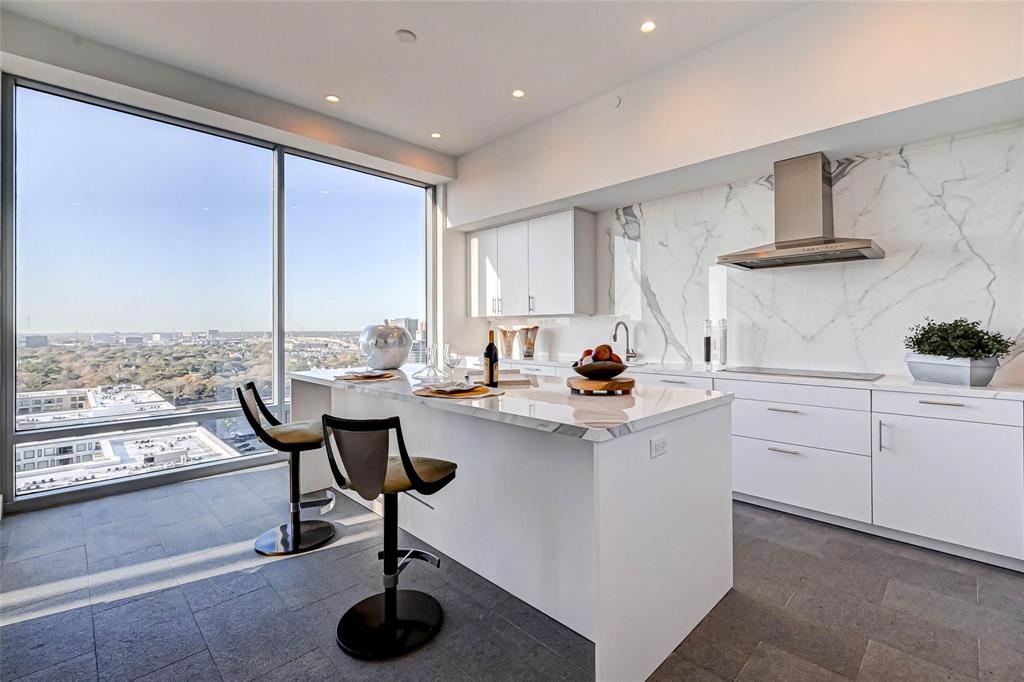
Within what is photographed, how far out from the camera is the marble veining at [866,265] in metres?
2.65

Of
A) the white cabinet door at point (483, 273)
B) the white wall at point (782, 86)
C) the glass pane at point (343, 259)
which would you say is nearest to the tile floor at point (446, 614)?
the glass pane at point (343, 259)

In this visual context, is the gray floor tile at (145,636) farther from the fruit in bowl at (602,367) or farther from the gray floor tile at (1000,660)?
the gray floor tile at (1000,660)

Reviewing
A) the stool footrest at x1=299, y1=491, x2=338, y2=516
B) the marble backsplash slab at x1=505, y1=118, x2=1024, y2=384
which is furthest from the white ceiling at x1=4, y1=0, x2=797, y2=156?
the stool footrest at x1=299, y1=491, x2=338, y2=516

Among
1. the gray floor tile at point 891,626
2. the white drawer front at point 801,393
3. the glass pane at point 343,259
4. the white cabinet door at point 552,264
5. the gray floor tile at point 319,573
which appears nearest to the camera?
the gray floor tile at point 891,626

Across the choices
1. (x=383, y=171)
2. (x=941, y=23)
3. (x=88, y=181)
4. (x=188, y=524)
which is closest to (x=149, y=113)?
(x=88, y=181)

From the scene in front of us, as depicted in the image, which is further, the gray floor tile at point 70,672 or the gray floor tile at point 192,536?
the gray floor tile at point 192,536

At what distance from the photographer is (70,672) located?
1604 millimetres

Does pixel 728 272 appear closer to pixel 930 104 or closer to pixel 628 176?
pixel 628 176

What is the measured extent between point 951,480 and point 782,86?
2.32m

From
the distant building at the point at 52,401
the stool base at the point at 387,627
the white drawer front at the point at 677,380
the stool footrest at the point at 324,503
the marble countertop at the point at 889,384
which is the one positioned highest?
the marble countertop at the point at 889,384

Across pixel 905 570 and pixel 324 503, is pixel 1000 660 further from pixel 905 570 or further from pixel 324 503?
pixel 324 503

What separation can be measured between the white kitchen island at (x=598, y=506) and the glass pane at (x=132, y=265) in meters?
2.22

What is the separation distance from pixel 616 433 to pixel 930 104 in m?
2.48

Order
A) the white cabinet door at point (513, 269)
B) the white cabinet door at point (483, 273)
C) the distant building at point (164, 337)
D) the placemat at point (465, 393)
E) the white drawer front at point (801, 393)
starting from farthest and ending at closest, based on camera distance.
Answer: the white cabinet door at point (483, 273) < the white cabinet door at point (513, 269) < the distant building at point (164, 337) < the white drawer front at point (801, 393) < the placemat at point (465, 393)
